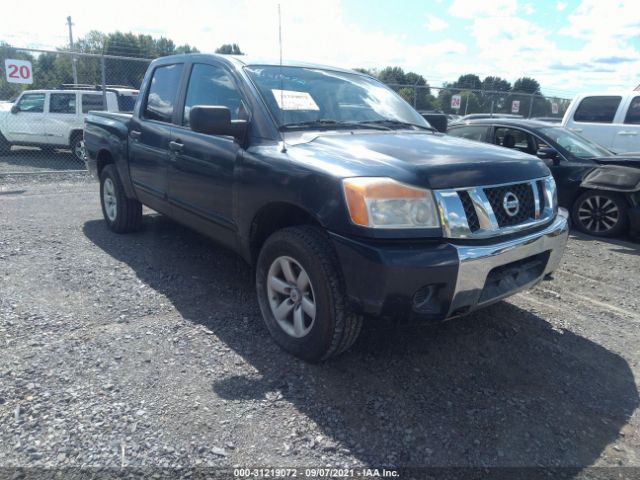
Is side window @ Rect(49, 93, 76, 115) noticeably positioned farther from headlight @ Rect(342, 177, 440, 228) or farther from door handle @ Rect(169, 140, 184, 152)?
headlight @ Rect(342, 177, 440, 228)

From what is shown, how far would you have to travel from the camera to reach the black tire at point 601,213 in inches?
241

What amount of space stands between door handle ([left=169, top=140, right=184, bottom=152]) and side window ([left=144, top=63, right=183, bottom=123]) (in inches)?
13.3

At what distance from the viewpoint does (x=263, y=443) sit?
2359 millimetres

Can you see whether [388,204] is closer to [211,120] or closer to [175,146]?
[211,120]

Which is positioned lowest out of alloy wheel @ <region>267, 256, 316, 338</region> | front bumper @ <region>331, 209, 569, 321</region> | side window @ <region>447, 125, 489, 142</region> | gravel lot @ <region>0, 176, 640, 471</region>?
gravel lot @ <region>0, 176, 640, 471</region>

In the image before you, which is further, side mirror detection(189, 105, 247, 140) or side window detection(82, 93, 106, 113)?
side window detection(82, 93, 106, 113)

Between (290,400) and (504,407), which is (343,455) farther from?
(504,407)

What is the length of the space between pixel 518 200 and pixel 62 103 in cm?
1216

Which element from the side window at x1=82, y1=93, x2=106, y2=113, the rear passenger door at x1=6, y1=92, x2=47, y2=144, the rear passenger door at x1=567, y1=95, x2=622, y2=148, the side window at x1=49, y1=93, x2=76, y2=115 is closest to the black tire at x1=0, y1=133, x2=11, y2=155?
the rear passenger door at x1=6, y1=92, x2=47, y2=144

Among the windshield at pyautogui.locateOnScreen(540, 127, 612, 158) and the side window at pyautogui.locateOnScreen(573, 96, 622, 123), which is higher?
the side window at pyautogui.locateOnScreen(573, 96, 622, 123)

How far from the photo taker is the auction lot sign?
32.4 feet

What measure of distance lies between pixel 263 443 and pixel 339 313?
2.50 ft

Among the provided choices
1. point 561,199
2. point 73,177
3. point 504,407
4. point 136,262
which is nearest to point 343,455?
point 504,407

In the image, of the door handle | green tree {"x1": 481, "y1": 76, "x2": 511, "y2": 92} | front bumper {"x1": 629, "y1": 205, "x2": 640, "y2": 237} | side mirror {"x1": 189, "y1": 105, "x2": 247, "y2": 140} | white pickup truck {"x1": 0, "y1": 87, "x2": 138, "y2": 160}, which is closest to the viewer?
side mirror {"x1": 189, "y1": 105, "x2": 247, "y2": 140}
